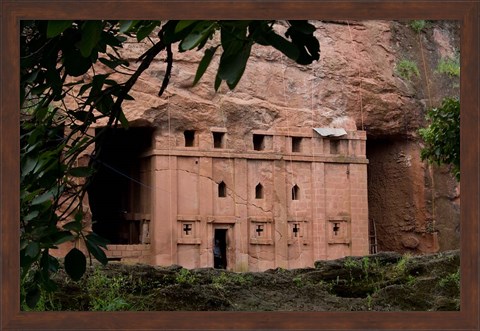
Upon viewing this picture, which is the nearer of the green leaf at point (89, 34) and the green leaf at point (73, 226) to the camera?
the green leaf at point (89, 34)

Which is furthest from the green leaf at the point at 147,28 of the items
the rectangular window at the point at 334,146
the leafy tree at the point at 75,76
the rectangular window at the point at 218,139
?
the rectangular window at the point at 334,146

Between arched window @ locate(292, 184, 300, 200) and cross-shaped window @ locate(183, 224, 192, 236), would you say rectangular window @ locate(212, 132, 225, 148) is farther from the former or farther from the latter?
arched window @ locate(292, 184, 300, 200)

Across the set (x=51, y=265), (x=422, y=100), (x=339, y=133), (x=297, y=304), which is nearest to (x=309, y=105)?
(x=339, y=133)

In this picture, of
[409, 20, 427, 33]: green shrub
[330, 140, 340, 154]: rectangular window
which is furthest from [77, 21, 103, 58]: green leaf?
[409, 20, 427, 33]: green shrub

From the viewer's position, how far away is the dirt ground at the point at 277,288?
331 inches

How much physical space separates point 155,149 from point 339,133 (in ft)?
13.9

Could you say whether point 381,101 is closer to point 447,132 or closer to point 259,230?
point 259,230

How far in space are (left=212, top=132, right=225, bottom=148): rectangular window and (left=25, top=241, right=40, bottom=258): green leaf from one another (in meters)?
16.3

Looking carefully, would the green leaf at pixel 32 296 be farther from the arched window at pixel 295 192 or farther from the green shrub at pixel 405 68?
the green shrub at pixel 405 68

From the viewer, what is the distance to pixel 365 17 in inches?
110

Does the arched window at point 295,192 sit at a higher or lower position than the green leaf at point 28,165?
higher

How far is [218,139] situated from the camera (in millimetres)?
19922

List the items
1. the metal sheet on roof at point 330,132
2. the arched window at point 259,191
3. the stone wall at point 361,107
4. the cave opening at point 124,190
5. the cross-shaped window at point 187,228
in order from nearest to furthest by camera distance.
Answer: the cross-shaped window at point 187,228
the cave opening at point 124,190
the stone wall at point 361,107
the arched window at point 259,191
the metal sheet on roof at point 330,132

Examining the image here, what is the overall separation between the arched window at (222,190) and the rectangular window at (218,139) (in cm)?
78
